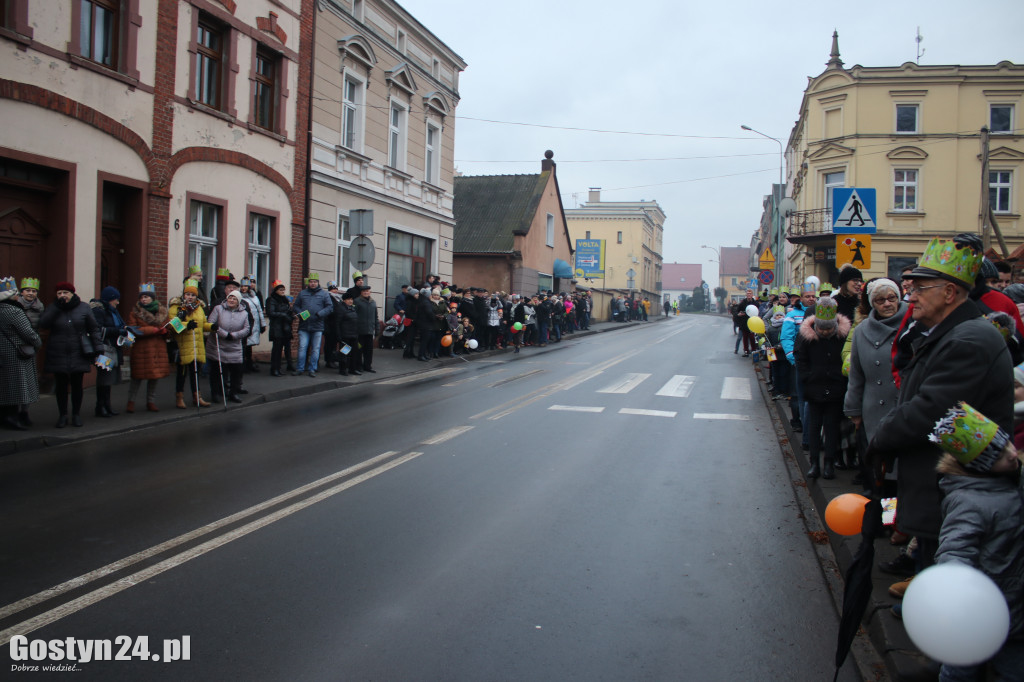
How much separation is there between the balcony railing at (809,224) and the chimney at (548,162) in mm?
12262

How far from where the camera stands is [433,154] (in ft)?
84.8

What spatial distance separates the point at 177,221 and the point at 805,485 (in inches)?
468

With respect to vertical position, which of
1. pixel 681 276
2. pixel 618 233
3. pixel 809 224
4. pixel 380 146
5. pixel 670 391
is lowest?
pixel 670 391

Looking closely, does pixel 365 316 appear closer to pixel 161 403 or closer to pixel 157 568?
pixel 161 403

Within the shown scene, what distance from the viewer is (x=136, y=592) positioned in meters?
4.32

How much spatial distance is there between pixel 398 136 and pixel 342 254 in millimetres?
5248

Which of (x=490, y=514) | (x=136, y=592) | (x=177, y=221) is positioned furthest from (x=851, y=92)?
(x=136, y=592)

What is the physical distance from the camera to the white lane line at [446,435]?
889 centimetres

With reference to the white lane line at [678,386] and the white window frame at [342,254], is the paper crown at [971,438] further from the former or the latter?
the white window frame at [342,254]

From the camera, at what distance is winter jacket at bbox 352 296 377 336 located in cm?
1595

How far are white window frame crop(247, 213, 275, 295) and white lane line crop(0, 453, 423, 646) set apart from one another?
36.3ft

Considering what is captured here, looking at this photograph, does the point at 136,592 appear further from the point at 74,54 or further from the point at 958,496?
the point at 74,54

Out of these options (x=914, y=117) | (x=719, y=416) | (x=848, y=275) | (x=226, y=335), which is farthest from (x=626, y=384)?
(x=914, y=117)

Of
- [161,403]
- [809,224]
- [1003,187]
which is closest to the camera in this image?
[161,403]
